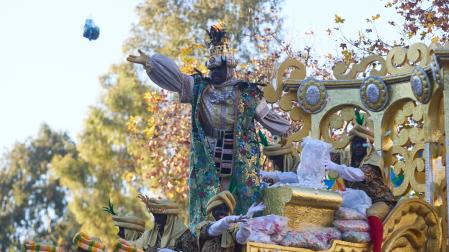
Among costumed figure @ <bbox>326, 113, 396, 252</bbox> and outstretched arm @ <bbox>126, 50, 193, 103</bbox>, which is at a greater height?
outstretched arm @ <bbox>126, 50, 193, 103</bbox>

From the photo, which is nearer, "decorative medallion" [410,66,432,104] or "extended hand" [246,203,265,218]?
"extended hand" [246,203,265,218]

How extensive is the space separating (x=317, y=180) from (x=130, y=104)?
2499cm

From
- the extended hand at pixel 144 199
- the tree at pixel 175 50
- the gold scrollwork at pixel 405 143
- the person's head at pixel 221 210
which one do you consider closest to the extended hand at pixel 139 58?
the extended hand at pixel 144 199

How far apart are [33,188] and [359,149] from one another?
123 ft

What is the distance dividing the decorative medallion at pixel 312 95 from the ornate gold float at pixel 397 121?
0.01m

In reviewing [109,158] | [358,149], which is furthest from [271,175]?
[109,158]

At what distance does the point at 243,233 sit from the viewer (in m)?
10.0

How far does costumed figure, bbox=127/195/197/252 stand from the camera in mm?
10836

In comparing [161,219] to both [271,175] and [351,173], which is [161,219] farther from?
[351,173]

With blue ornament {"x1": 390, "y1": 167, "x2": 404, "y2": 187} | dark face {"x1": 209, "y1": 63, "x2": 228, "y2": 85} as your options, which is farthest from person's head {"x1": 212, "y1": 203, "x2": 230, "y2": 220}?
blue ornament {"x1": 390, "y1": 167, "x2": 404, "y2": 187}

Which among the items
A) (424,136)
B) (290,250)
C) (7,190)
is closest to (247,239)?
(290,250)

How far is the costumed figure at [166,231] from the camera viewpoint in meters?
10.8

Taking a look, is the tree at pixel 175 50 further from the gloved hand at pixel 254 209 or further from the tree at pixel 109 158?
the gloved hand at pixel 254 209

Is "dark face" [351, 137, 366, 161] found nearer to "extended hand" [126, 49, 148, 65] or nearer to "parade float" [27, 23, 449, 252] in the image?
"parade float" [27, 23, 449, 252]
